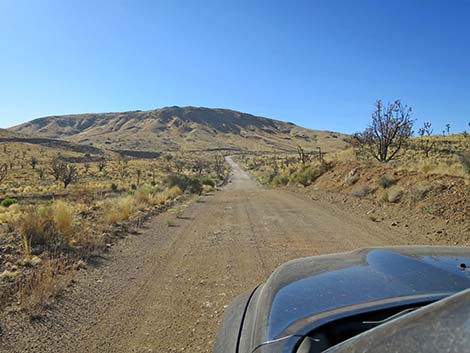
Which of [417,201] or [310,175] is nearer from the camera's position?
[417,201]

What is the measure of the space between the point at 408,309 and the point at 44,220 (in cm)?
899

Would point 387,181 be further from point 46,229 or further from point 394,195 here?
point 46,229

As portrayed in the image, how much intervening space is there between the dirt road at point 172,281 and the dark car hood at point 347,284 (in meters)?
1.88

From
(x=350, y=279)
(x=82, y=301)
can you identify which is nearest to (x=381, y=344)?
(x=350, y=279)

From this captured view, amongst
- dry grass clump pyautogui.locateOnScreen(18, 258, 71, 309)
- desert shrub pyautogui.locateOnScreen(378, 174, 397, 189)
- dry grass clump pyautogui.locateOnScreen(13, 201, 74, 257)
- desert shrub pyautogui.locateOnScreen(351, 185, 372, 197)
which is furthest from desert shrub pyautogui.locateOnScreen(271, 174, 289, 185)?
dry grass clump pyautogui.locateOnScreen(18, 258, 71, 309)

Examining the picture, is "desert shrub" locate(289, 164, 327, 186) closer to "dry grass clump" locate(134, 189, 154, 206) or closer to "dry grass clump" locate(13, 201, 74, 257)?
"dry grass clump" locate(134, 189, 154, 206)

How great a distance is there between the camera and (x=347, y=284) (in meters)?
2.14

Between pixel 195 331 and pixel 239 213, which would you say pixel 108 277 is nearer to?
pixel 195 331

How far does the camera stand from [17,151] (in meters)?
75.6

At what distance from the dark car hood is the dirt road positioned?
1.88m

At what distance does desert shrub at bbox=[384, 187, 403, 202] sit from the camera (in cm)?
1360

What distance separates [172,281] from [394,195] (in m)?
10.8

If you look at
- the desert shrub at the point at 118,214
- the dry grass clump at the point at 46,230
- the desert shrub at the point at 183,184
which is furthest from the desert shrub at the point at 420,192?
the desert shrub at the point at 183,184

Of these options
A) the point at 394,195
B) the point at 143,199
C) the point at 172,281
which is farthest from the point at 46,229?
the point at 394,195
